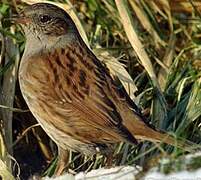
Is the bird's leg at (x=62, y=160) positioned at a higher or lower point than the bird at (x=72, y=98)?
lower

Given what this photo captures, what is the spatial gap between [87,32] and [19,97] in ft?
2.13

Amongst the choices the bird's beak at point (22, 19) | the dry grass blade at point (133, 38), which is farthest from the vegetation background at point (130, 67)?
the bird's beak at point (22, 19)

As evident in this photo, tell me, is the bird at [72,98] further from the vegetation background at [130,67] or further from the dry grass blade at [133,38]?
the dry grass blade at [133,38]

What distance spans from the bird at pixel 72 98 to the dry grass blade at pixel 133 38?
0.52m

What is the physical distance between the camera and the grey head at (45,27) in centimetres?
455

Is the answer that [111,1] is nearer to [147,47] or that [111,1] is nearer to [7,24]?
[147,47]

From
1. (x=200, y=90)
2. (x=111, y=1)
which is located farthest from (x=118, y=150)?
(x=111, y=1)

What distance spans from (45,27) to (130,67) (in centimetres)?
99

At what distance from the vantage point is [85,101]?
4.31 m

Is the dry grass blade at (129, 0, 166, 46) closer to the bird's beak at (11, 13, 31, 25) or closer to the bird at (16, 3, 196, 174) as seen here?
the bird at (16, 3, 196, 174)

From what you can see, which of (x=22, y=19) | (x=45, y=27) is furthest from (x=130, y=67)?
(x=22, y=19)

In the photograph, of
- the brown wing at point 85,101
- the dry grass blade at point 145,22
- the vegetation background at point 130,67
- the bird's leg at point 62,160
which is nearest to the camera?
the brown wing at point 85,101

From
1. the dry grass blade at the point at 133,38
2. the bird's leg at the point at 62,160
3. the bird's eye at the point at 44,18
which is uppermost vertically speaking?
the bird's eye at the point at 44,18

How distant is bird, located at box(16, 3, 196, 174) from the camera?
4.23 meters
